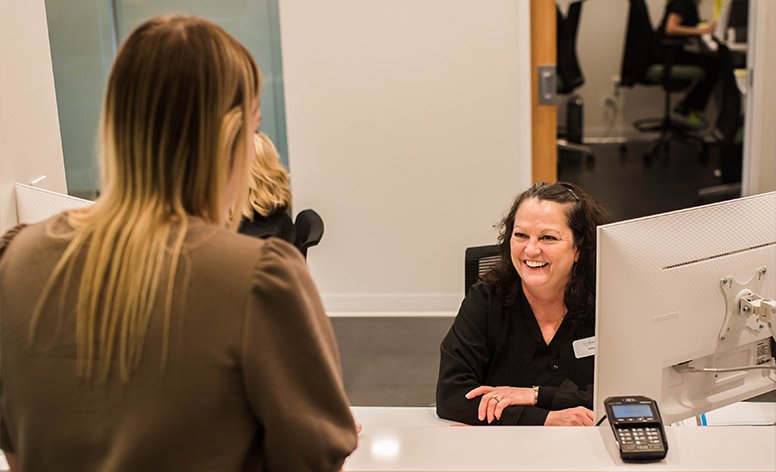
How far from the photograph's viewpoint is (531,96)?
15.1ft

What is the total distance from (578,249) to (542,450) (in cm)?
85

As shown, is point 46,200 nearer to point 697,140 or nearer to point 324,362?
point 324,362

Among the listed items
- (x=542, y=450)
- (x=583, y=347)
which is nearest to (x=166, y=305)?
(x=542, y=450)

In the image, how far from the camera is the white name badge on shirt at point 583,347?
7.19 feet

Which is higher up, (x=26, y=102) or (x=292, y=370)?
(x=26, y=102)

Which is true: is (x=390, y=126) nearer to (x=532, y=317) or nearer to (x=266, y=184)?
(x=266, y=184)

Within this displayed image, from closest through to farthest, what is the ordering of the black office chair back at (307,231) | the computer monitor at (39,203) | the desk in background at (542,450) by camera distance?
the desk in background at (542,450) → the computer monitor at (39,203) → the black office chair back at (307,231)

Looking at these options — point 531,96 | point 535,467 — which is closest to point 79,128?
point 531,96

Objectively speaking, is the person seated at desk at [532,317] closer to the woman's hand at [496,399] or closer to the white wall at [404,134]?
the woman's hand at [496,399]

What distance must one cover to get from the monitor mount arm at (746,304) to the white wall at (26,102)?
1811 mm

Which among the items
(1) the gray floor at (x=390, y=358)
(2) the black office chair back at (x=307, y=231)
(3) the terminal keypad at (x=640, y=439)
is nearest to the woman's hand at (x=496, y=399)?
(3) the terminal keypad at (x=640, y=439)

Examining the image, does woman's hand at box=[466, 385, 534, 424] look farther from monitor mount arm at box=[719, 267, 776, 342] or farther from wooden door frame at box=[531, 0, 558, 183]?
wooden door frame at box=[531, 0, 558, 183]

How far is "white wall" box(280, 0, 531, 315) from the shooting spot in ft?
14.9

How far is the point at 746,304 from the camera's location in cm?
186
